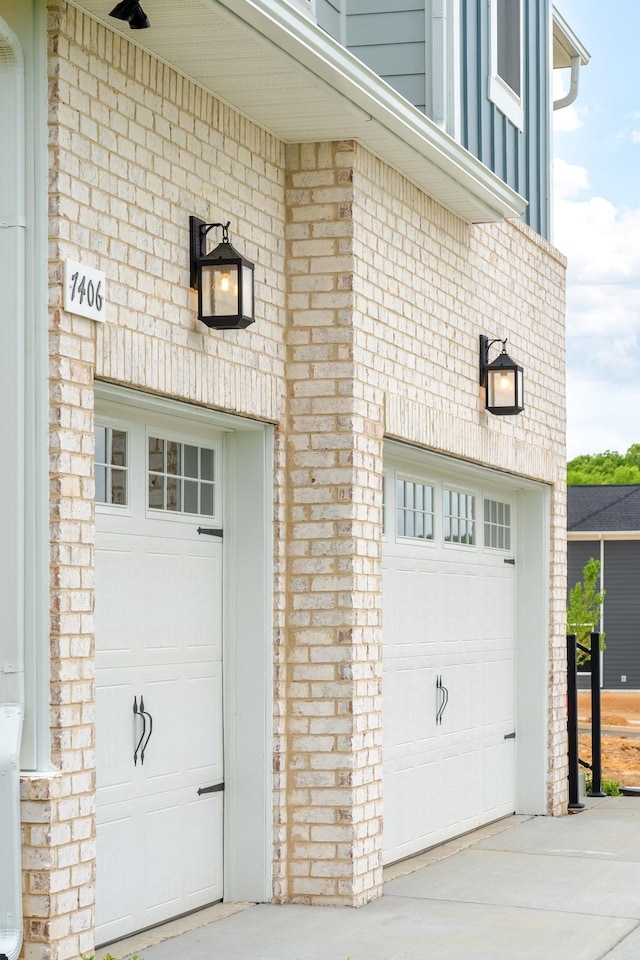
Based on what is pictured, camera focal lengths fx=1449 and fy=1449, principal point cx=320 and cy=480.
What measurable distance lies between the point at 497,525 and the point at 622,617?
20.0 metres

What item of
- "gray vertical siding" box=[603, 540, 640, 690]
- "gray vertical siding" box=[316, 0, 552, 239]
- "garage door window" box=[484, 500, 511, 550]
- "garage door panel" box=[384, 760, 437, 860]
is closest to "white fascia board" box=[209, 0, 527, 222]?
"gray vertical siding" box=[316, 0, 552, 239]

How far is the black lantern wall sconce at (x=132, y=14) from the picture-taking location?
19.0ft

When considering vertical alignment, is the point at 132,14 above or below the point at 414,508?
above

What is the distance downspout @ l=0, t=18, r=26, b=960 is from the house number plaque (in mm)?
210

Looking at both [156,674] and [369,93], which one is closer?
[156,674]

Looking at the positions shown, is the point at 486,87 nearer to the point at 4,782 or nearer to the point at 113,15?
the point at 113,15

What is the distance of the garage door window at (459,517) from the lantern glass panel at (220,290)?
153 inches

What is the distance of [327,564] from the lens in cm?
796

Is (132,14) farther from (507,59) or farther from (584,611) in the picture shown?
(584,611)

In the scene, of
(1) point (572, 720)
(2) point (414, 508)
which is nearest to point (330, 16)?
(2) point (414, 508)

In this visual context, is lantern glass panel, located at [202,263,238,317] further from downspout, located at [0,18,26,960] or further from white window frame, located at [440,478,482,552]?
white window frame, located at [440,478,482,552]

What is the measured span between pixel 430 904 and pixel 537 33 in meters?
7.31

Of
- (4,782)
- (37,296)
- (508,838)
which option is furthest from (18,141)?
(508,838)

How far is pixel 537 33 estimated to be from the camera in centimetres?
1198
